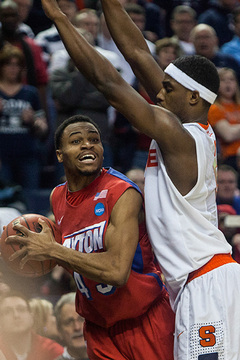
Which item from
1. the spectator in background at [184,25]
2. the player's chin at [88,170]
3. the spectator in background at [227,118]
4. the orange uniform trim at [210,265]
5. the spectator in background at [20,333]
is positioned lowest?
the spectator in background at [20,333]

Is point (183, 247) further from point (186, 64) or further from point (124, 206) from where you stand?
point (186, 64)

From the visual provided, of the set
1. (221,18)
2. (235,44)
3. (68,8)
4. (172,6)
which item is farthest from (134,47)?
(172,6)

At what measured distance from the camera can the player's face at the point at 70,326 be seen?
19.6ft

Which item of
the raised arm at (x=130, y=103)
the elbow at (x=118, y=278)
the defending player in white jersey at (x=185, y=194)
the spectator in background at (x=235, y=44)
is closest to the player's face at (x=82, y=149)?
the defending player in white jersey at (x=185, y=194)

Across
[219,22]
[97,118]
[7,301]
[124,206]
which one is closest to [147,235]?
[124,206]

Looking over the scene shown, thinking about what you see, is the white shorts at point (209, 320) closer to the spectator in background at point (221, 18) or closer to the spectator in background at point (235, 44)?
the spectator in background at point (235, 44)

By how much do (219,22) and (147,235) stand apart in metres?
6.57

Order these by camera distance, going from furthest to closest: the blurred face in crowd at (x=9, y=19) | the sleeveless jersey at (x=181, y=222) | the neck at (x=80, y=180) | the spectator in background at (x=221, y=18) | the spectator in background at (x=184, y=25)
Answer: the spectator in background at (x=221, y=18)
the spectator in background at (x=184, y=25)
the blurred face in crowd at (x=9, y=19)
the neck at (x=80, y=180)
the sleeveless jersey at (x=181, y=222)

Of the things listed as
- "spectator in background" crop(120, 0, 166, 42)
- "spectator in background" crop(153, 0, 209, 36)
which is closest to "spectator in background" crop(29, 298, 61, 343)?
"spectator in background" crop(120, 0, 166, 42)

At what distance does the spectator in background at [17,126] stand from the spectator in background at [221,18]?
12.3ft

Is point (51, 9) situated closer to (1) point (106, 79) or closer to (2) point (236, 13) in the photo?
(1) point (106, 79)

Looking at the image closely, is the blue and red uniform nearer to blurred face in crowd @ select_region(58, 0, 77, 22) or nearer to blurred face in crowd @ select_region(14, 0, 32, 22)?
blurred face in crowd @ select_region(58, 0, 77, 22)

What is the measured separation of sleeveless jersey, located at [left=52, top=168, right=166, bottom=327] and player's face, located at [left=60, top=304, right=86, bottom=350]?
1.82 meters

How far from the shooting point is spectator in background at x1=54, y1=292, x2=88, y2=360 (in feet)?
19.4
